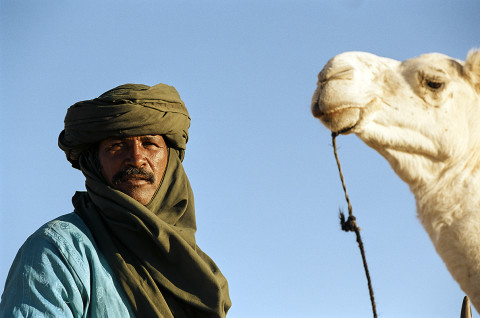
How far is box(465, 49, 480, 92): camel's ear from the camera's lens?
514cm

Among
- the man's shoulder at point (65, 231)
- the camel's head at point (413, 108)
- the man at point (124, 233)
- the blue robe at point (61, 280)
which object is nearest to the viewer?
the blue robe at point (61, 280)

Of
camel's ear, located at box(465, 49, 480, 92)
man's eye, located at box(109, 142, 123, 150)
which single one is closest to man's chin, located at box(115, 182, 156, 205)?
man's eye, located at box(109, 142, 123, 150)

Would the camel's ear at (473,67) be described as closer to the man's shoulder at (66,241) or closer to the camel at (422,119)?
the camel at (422,119)

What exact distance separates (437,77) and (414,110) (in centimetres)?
23

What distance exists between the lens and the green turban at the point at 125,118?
13.3 feet

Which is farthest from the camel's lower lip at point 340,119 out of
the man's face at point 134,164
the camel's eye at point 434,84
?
the man's face at point 134,164

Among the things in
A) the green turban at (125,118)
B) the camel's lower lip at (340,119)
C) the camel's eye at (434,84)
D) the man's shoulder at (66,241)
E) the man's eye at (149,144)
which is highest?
the camel's eye at (434,84)

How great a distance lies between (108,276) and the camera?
372 cm

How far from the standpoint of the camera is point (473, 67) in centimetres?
515

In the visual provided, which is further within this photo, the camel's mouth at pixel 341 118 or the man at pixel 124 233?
the camel's mouth at pixel 341 118

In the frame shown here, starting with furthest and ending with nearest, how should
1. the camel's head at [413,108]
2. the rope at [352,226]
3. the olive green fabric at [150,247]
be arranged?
the camel's head at [413,108], the rope at [352,226], the olive green fabric at [150,247]

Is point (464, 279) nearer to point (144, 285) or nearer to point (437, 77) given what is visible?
point (437, 77)

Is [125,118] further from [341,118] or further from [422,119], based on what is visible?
[422,119]

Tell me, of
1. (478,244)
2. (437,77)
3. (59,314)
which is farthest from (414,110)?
(59,314)
